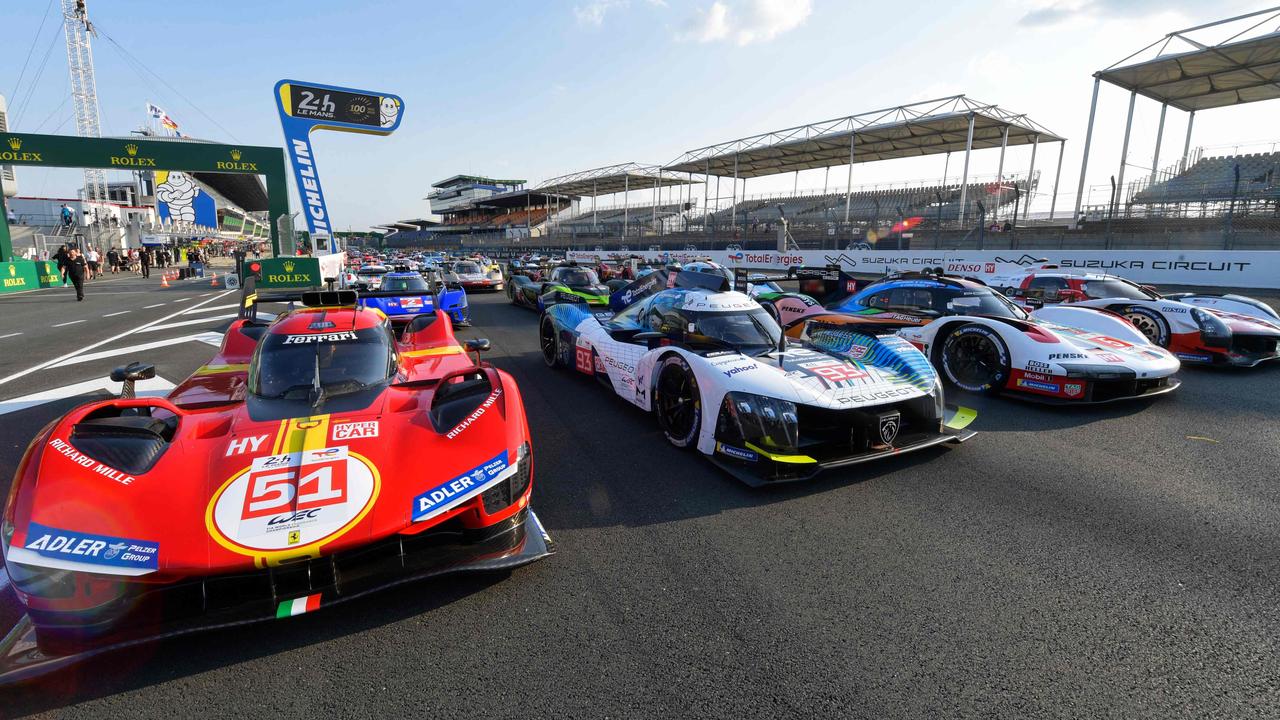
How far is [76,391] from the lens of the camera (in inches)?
250

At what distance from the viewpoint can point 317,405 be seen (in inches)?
141

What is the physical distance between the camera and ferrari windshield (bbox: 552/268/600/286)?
1441 centimetres

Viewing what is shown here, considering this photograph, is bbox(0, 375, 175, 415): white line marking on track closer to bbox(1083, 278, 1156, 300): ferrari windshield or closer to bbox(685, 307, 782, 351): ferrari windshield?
bbox(685, 307, 782, 351): ferrari windshield

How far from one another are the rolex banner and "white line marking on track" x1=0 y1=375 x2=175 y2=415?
11667 millimetres

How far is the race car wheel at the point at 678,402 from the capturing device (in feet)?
14.6

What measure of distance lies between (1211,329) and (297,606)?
9.88 metres

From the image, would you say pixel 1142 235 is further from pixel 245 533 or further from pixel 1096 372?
pixel 245 533

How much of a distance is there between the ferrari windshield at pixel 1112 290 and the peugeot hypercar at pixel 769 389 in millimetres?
5752

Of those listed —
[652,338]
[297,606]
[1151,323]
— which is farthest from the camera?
[1151,323]

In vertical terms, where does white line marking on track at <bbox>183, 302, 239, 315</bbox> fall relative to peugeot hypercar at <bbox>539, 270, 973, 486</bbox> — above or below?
below

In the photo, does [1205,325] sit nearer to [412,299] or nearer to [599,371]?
[599,371]

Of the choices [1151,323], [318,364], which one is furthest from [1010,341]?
[318,364]


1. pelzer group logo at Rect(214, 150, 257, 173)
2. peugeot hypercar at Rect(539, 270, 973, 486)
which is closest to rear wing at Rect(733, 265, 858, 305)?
peugeot hypercar at Rect(539, 270, 973, 486)

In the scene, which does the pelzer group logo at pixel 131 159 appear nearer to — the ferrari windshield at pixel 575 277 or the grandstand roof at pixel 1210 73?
the ferrari windshield at pixel 575 277
